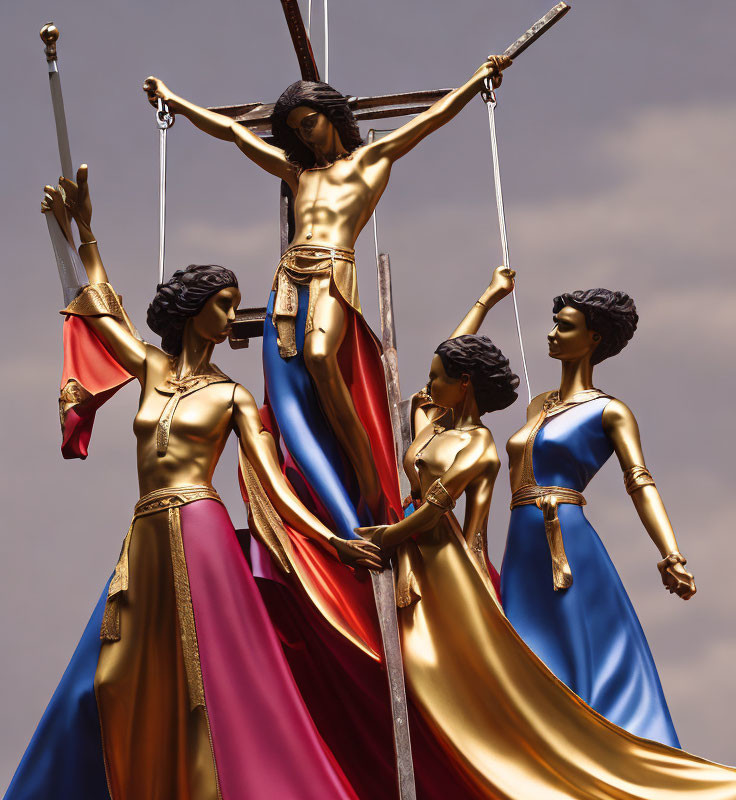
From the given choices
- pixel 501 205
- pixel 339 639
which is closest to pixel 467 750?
pixel 339 639

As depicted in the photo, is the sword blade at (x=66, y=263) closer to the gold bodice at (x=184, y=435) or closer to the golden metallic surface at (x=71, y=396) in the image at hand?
the golden metallic surface at (x=71, y=396)

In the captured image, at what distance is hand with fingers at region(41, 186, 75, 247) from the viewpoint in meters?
5.64

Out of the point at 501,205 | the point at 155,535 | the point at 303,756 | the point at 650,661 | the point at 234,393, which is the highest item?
the point at 501,205

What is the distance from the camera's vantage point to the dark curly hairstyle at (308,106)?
18.9 feet

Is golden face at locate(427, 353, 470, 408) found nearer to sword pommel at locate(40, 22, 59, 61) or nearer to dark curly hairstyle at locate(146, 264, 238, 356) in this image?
dark curly hairstyle at locate(146, 264, 238, 356)

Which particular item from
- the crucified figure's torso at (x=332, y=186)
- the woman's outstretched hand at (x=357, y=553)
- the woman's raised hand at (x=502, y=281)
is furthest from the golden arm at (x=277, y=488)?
the woman's raised hand at (x=502, y=281)

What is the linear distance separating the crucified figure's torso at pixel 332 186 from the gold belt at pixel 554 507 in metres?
0.50

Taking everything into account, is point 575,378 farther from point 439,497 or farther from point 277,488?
point 277,488

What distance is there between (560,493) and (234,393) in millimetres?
1143

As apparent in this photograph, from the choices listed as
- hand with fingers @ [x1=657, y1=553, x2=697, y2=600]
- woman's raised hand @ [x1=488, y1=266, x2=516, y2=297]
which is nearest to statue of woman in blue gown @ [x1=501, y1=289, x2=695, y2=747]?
hand with fingers @ [x1=657, y1=553, x2=697, y2=600]

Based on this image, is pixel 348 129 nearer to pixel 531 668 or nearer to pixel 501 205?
pixel 501 205

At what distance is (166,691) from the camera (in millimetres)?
4863

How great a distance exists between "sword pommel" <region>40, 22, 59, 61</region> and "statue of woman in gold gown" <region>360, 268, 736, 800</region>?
1.77 m

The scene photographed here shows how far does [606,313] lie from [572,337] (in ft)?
0.47
